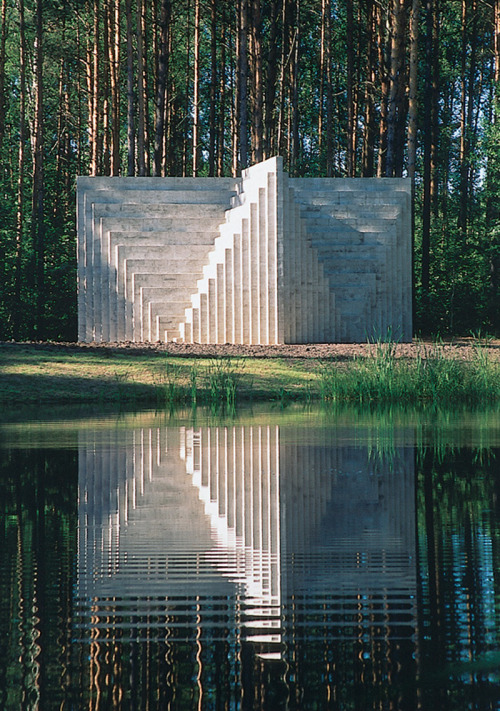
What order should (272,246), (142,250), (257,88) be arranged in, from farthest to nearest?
1. (257,88)
2. (142,250)
3. (272,246)

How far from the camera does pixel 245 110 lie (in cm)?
2928

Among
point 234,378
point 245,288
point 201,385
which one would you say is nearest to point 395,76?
point 245,288

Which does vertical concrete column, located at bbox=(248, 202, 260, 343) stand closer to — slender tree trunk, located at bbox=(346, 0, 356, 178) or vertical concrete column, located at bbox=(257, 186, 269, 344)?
vertical concrete column, located at bbox=(257, 186, 269, 344)

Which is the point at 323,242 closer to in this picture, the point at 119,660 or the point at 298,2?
the point at 298,2

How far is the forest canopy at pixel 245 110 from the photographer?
97.6ft

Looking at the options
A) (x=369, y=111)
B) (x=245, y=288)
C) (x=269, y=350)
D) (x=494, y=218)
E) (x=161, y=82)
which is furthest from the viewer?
(x=369, y=111)

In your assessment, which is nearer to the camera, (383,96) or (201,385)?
(201,385)

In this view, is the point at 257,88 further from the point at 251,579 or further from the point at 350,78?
the point at 251,579

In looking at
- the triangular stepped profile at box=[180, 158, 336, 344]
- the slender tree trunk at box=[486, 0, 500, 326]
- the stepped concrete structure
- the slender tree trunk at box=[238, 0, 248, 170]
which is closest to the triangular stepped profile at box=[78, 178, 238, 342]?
the stepped concrete structure

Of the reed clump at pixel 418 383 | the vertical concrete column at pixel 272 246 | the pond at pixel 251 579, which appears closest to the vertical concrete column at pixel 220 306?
the vertical concrete column at pixel 272 246

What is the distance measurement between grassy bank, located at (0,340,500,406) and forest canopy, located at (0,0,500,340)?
11.1m

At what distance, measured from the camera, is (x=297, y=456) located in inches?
329

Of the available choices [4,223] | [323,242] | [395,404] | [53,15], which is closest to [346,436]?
[395,404]

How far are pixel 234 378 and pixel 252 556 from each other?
12083 millimetres
